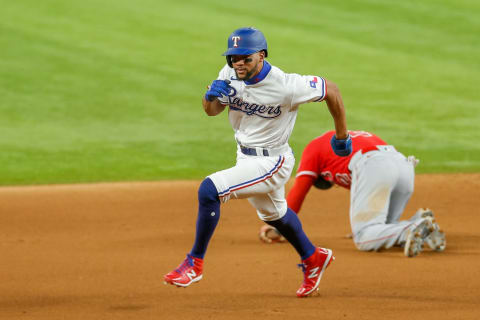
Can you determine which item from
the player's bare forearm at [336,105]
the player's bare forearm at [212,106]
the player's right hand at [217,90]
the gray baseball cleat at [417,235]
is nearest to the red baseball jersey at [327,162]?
the gray baseball cleat at [417,235]

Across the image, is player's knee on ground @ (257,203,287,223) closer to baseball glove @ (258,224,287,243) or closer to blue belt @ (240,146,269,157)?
blue belt @ (240,146,269,157)

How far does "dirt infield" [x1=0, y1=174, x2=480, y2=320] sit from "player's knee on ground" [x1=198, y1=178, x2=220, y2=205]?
717 mm

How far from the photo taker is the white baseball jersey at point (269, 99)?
5.64m

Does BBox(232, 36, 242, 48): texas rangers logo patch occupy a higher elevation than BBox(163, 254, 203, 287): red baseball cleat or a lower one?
higher

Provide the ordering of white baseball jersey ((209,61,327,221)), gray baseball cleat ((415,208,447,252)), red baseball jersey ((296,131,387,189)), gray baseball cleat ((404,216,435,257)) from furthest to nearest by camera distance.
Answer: red baseball jersey ((296,131,387,189)) < gray baseball cleat ((415,208,447,252)) < gray baseball cleat ((404,216,435,257)) < white baseball jersey ((209,61,327,221))

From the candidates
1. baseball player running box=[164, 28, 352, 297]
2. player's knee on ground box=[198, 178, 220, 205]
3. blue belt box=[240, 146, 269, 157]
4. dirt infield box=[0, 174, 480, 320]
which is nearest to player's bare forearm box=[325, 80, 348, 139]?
baseball player running box=[164, 28, 352, 297]

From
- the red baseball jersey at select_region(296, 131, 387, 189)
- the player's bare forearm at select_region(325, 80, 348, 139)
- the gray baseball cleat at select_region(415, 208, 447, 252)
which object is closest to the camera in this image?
the player's bare forearm at select_region(325, 80, 348, 139)

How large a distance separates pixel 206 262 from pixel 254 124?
5.85 ft

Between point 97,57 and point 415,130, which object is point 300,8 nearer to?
point 97,57

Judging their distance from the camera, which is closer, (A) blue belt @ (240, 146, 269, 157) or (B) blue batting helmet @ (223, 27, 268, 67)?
(B) blue batting helmet @ (223, 27, 268, 67)

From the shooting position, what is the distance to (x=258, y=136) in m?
5.82

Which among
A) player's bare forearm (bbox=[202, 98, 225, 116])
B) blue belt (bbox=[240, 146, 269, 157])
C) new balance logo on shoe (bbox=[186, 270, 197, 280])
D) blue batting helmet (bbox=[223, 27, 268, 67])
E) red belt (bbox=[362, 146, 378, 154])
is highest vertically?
blue batting helmet (bbox=[223, 27, 268, 67])

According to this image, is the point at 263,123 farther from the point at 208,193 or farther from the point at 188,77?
the point at 188,77

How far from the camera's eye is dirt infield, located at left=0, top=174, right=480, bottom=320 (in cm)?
571
